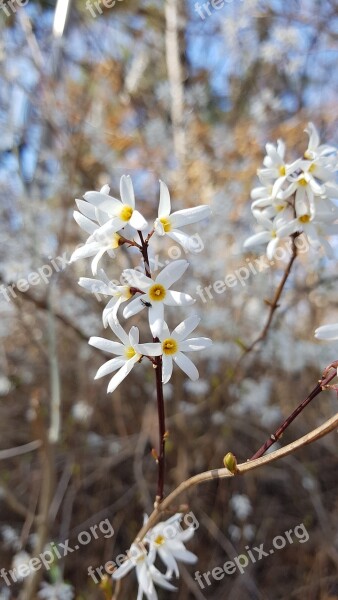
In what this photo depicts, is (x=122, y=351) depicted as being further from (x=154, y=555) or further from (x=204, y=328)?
(x=204, y=328)

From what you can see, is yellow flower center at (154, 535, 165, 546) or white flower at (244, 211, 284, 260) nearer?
yellow flower center at (154, 535, 165, 546)

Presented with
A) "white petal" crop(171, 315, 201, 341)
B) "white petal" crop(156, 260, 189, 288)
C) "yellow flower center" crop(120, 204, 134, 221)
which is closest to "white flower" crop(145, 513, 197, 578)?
"white petal" crop(171, 315, 201, 341)

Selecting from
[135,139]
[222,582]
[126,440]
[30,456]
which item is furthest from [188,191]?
[222,582]

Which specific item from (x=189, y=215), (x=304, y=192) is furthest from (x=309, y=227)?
(x=189, y=215)

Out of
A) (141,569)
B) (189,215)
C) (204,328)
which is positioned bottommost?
(141,569)

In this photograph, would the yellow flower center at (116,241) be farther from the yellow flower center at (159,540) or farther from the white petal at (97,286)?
the yellow flower center at (159,540)

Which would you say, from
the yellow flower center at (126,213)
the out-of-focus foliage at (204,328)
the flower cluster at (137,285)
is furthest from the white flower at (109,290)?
the out-of-focus foliage at (204,328)

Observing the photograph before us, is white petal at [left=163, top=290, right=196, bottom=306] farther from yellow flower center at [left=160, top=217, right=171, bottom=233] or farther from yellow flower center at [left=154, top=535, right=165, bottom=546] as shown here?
yellow flower center at [left=154, top=535, right=165, bottom=546]

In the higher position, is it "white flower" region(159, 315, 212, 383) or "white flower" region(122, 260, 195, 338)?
"white flower" region(122, 260, 195, 338)
